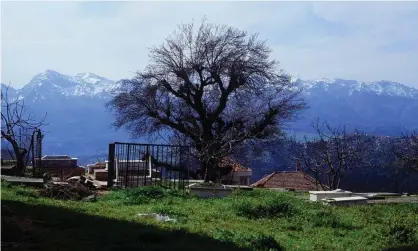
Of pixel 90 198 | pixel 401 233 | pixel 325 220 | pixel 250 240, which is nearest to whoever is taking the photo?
pixel 250 240

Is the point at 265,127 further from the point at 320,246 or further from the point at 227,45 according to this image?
the point at 320,246

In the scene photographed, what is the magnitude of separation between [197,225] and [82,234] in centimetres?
269

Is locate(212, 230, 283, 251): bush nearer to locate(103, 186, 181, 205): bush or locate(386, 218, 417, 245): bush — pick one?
locate(386, 218, 417, 245): bush

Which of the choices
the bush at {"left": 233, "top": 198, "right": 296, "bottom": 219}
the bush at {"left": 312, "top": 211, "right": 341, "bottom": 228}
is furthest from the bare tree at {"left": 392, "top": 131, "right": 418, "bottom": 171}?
the bush at {"left": 312, "top": 211, "right": 341, "bottom": 228}

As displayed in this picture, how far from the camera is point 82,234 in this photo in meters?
7.36

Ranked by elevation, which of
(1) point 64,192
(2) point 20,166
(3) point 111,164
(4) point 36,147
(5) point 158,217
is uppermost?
(4) point 36,147

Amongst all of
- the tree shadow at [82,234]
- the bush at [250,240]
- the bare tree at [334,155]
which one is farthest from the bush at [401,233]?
the bare tree at [334,155]

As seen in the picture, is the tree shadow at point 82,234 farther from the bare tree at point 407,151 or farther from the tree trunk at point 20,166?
the bare tree at point 407,151

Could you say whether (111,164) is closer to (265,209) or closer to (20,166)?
(20,166)

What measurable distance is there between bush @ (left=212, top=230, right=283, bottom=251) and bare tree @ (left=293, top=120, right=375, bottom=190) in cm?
1784

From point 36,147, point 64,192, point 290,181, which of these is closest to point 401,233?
point 64,192

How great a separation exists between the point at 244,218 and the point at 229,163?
19.9 meters

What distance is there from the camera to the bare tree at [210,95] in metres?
29.1

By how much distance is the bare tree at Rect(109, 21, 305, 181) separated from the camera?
29094 millimetres
